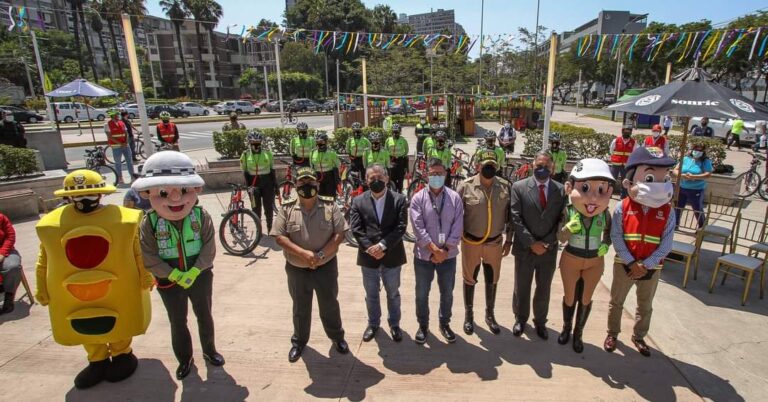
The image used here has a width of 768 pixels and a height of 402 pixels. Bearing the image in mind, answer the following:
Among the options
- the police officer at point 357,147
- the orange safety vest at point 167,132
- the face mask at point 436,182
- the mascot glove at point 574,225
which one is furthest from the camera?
the orange safety vest at point 167,132

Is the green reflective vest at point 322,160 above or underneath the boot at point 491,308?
above

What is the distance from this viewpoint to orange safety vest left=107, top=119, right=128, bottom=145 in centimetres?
1026

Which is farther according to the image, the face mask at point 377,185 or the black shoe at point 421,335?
the black shoe at point 421,335

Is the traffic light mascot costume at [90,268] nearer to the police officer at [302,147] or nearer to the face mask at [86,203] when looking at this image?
the face mask at [86,203]

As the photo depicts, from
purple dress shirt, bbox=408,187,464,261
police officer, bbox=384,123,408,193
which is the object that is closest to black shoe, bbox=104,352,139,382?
purple dress shirt, bbox=408,187,464,261

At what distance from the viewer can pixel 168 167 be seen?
326 centimetres

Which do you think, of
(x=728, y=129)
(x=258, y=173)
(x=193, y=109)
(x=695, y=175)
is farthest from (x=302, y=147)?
(x=193, y=109)

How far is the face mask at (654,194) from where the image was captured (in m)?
3.57

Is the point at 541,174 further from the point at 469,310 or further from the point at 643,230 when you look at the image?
the point at 469,310

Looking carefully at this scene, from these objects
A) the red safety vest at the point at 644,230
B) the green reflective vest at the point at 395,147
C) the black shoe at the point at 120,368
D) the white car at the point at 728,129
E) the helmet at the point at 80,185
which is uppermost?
the helmet at the point at 80,185

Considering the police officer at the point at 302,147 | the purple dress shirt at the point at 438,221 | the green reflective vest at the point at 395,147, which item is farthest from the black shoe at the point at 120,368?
the green reflective vest at the point at 395,147

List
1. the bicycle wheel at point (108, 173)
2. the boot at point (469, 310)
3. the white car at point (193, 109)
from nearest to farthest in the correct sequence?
the boot at point (469, 310), the bicycle wheel at point (108, 173), the white car at point (193, 109)

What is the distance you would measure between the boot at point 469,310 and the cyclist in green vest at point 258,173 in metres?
4.02

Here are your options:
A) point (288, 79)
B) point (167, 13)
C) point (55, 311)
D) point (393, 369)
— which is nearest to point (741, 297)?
point (393, 369)
